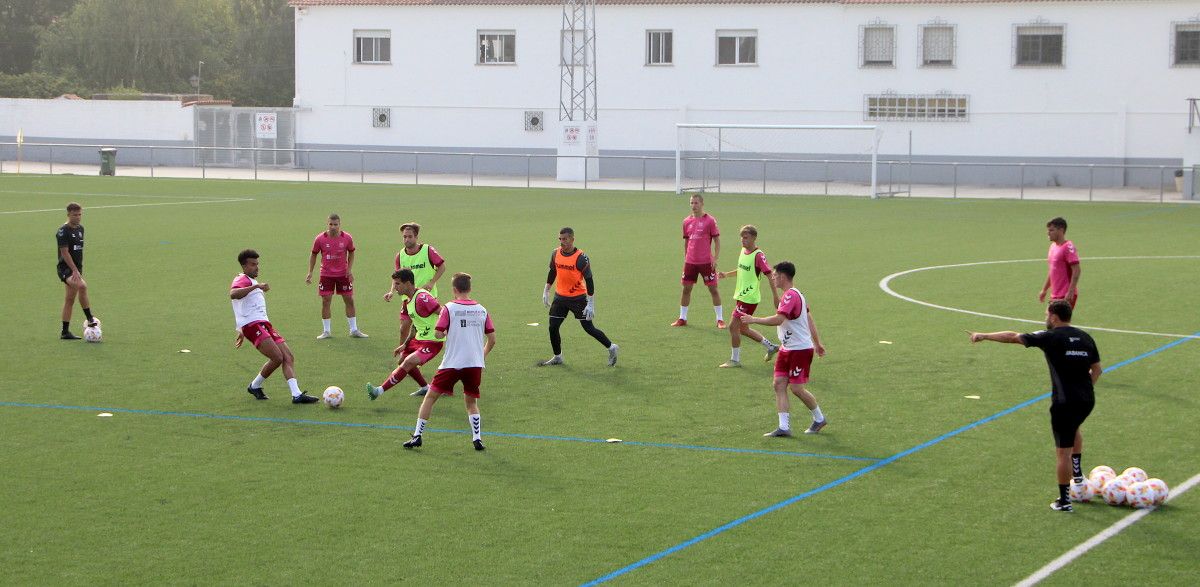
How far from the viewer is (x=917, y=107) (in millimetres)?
62500

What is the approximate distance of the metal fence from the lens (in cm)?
5612

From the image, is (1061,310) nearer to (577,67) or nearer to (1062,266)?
(1062,266)

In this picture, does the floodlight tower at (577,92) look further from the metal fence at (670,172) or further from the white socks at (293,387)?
the white socks at (293,387)

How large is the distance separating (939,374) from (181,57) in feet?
304

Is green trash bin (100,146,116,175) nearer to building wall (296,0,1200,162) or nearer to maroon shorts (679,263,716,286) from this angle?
building wall (296,0,1200,162)

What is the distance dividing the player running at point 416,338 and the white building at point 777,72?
49.2 meters

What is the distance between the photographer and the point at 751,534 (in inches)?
436

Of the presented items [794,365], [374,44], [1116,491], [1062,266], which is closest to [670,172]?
[374,44]

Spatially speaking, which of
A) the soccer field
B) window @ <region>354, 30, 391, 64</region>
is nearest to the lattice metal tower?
window @ <region>354, 30, 391, 64</region>

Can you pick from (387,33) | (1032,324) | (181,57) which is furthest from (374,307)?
(181,57)

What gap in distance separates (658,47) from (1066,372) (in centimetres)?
5670

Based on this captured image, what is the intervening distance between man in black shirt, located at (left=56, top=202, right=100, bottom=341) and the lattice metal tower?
1782 inches

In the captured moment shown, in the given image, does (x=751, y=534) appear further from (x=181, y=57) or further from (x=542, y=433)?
(x=181, y=57)

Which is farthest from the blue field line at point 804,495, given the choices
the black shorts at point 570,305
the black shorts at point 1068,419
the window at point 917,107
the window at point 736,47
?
the window at point 736,47
